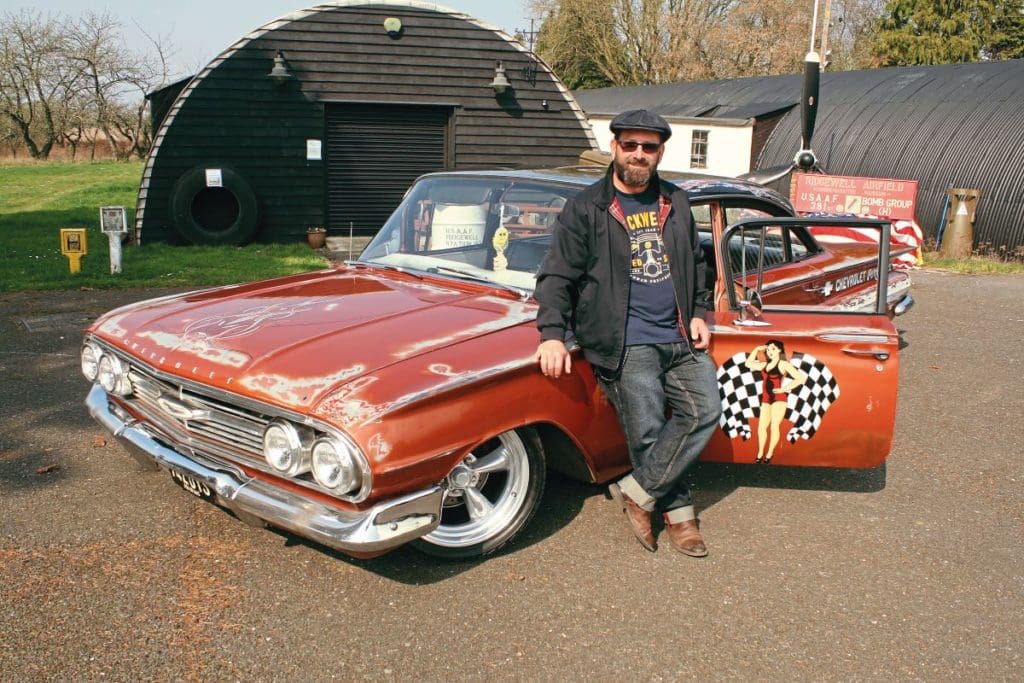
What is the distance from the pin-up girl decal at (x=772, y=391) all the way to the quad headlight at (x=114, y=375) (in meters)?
2.62

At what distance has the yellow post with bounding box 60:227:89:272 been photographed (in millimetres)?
10578

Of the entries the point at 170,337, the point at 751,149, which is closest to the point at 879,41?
the point at 751,149

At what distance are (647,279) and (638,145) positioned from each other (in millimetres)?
532

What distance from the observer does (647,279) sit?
11.9ft

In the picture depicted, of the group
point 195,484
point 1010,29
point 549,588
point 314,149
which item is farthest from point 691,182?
point 1010,29

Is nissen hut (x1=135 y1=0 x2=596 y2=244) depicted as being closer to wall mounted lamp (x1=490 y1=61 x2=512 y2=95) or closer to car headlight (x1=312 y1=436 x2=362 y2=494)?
wall mounted lamp (x1=490 y1=61 x2=512 y2=95)

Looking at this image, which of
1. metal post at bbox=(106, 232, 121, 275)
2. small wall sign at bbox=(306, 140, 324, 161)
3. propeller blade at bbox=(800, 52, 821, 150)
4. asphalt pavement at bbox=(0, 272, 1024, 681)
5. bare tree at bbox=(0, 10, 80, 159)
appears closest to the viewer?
asphalt pavement at bbox=(0, 272, 1024, 681)

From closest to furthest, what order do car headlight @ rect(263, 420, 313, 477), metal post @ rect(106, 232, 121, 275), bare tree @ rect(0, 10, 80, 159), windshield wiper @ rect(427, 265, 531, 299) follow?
car headlight @ rect(263, 420, 313, 477) → windshield wiper @ rect(427, 265, 531, 299) → metal post @ rect(106, 232, 121, 275) → bare tree @ rect(0, 10, 80, 159)

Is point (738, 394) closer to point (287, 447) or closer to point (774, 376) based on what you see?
point (774, 376)

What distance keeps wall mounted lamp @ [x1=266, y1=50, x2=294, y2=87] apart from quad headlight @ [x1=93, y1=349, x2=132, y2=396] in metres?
11.1

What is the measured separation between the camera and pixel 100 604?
332 cm

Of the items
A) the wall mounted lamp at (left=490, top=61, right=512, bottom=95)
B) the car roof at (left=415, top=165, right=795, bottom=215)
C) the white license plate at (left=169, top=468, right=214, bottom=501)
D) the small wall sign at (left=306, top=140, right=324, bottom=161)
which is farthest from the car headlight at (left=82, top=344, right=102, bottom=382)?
the wall mounted lamp at (left=490, top=61, right=512, bottom=95)

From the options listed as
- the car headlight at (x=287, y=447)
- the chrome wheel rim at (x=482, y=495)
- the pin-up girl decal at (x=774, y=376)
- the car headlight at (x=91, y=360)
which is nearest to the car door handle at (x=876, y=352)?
the pin-up girl decal at (x=774, y=376)

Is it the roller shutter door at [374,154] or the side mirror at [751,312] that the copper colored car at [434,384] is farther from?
the roller shutter door at [374,154]
